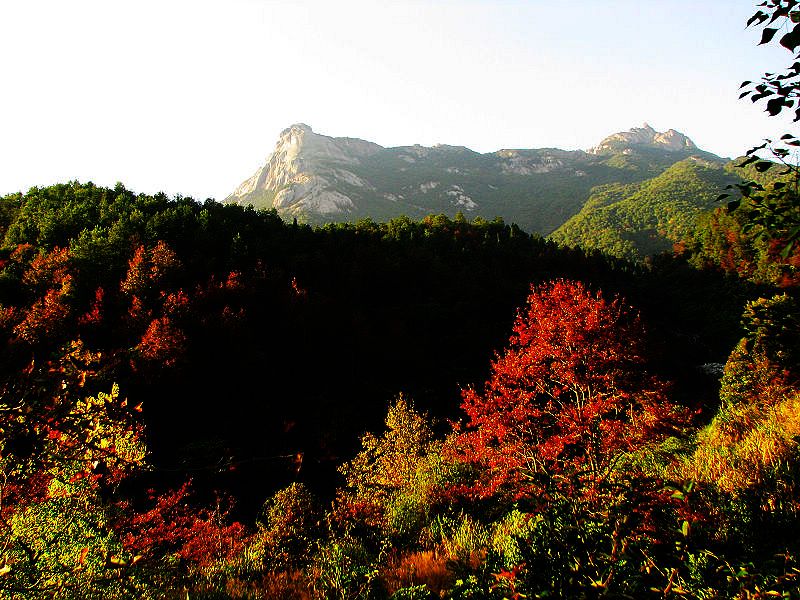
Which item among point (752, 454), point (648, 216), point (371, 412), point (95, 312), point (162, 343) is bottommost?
point (371, 412)

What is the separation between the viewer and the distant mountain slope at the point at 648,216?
457 ft

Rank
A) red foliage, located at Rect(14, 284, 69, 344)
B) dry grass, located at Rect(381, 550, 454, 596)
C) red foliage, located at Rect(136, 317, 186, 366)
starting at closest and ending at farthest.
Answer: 1. dry grass, located at Rect(381, 550, 454, 596)
2. red foliage, located at Rect(14, 284, 69, 344)
3. red foliage, located at Rect(136, 317, 186, 366)

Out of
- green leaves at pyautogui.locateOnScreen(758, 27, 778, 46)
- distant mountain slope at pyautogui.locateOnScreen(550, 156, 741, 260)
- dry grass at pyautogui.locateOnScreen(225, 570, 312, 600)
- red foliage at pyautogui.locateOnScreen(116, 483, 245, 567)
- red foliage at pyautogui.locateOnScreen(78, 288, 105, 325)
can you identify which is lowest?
red foliage at pyautogui.locateOnScreen(116, 483, 245, 567)

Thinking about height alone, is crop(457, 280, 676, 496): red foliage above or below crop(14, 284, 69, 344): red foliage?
above

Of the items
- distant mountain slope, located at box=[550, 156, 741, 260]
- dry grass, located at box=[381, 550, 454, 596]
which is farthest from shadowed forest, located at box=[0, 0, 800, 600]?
distant mountain slope, located at box=[550, 156, 741, 260]

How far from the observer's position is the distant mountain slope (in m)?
139

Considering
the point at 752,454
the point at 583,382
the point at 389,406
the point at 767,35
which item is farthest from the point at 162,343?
the point at 767,35

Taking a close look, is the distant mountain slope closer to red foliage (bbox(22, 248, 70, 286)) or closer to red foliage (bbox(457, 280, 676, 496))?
red foliage (bbox(457, 280, 676, 496))

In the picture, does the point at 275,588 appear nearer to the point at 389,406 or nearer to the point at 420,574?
the point at 420,574

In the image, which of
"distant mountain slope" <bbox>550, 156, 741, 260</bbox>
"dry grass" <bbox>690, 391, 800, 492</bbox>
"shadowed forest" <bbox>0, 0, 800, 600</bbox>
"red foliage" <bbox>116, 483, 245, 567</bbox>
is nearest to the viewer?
"shadowed forest" <bbox>0, 0, 800, 600</bbox>

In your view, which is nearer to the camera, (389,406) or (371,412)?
(389,406)

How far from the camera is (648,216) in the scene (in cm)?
15650

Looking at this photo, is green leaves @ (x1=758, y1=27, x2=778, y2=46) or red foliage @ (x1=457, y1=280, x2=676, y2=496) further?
red foliage @ (x1=457, y1=280, x2=676, y2=496)

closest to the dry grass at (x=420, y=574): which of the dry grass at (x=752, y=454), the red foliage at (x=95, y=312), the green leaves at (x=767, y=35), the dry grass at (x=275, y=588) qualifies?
the dry grass at (x=275, y=588)
